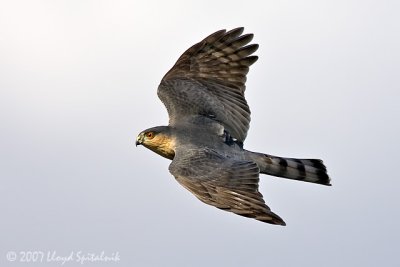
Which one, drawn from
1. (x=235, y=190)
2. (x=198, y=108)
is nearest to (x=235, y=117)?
(x=198, y=108)

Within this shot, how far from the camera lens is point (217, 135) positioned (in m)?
19.1

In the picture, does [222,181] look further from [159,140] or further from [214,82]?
[214,82]

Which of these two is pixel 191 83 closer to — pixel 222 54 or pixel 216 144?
pixel 222 54

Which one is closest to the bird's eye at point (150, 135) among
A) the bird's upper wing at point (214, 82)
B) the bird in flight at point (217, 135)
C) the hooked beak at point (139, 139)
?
the bird in flight at point (217, 135)

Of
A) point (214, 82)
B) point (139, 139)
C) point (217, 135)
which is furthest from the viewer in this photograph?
point (214, 82)

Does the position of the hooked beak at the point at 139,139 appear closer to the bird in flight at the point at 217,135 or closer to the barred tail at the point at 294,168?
the bird in flight at the point at 217,135

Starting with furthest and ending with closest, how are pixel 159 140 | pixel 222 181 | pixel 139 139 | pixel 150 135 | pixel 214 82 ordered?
pixel 214 82, pixel 139 139, pixel 150 135, pixel 159 140, pixel 222 181

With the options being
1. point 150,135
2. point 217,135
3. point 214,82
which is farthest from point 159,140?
point 214,82

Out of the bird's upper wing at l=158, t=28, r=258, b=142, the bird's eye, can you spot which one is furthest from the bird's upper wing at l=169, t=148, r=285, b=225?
the bird's upper wing at l=158, t=28, r=258, b=142

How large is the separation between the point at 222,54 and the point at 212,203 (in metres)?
5.51

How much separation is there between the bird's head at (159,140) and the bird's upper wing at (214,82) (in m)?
0.54

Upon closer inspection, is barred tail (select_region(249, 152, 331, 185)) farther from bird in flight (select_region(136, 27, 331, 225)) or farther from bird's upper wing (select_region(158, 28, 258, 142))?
bird's upper wing (select_region(158, 28, 258, 142))

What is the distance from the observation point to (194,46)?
2117 centimetres

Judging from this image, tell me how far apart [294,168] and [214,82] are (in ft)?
7.63
